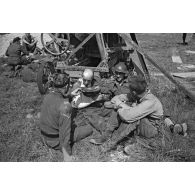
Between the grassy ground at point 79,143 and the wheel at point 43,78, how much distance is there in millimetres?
210

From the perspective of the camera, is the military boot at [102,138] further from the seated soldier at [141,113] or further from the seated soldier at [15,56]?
the seated soldier at [15,56]

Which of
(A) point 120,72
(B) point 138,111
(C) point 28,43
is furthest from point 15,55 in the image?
(B) point 138,111

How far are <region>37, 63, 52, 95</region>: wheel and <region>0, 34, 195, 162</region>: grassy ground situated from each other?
21 centimetres

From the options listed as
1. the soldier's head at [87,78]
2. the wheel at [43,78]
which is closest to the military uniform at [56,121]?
the soldier's head at [87,78]

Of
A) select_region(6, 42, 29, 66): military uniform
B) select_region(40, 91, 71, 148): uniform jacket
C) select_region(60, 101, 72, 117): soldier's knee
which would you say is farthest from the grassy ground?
select_region(6, 42, 29, 66): military uniform

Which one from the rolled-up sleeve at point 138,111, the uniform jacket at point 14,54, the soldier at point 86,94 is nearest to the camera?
the rolled-up sleeve at point 138,111

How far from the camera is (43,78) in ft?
22.1

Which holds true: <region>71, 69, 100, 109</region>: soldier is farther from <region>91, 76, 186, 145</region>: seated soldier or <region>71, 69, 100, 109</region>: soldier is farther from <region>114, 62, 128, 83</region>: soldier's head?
<region>91, 76, 186, 145</region>: seated soldier

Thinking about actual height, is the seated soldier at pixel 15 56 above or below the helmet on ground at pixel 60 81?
below

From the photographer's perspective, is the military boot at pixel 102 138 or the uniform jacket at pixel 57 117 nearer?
the uniform jacket at pixel 57 117

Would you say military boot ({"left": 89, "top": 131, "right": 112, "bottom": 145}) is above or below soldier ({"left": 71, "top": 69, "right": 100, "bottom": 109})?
below

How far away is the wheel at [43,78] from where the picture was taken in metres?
6.47

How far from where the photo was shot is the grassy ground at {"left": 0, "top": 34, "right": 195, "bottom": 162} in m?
3.80
